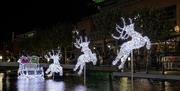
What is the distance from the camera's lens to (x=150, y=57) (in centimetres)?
5369

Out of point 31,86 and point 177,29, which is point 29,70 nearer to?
point 31,86

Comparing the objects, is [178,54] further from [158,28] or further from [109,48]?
[109,48]

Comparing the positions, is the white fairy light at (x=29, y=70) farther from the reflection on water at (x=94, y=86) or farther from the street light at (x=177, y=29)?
the street light at (x=177, y=29)

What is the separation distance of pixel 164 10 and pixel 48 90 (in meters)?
41.3

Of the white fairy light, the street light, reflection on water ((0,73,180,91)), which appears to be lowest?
reflection on water ((0,73,180,91))

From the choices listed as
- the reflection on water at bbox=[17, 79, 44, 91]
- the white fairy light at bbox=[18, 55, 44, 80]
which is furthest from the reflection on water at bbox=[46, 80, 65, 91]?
the white fairy light at bbox=[18, 55, 44, 80]

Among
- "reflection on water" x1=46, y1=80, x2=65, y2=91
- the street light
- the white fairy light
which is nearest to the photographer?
"reflection on water" x1=46, y1=80, x2=65, y2=91

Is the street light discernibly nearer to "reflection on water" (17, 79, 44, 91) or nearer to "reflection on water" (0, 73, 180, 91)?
"reflection on water" (0, 73, 180, 91)

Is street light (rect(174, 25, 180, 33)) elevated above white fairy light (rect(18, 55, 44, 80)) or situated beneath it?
elevated above

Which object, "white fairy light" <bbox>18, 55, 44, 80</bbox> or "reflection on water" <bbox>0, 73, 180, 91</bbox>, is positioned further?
"white fairy light" <bbox>18, 55, 44, 80</bbox>

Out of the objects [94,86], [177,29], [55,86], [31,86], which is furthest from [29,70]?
[177,29]

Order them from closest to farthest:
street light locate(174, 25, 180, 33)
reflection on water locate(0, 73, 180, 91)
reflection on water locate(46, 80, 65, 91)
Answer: reflection on water locate(0, 73, 180, 91) → reflection on water locate(46, 80, 65, 91) → street light locate(174, 25, 180, 33)

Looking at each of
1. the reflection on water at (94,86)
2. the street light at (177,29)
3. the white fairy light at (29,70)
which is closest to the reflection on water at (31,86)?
the reflection on water at (94,86)

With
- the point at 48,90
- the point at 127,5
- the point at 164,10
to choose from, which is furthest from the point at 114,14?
the point at 48,90
